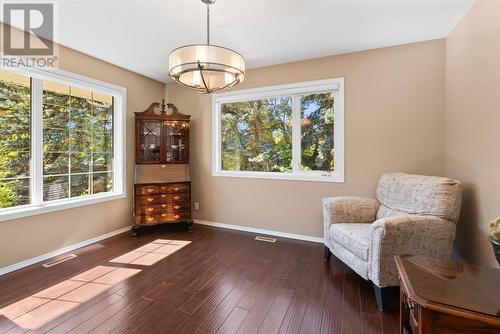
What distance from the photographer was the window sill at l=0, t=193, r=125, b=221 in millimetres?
2432

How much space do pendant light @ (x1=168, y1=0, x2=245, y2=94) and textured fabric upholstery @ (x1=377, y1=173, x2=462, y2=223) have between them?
193 cm

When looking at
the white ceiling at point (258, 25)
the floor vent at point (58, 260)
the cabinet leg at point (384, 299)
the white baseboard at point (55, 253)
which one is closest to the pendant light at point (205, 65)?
the white ceiling at point (258, 25)

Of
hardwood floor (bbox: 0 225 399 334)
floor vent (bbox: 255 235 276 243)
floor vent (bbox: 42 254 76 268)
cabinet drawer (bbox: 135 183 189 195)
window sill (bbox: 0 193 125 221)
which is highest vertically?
cabinet drawer (bbox: 135 183 189 195)

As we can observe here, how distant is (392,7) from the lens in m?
2.16

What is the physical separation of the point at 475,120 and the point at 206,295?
110 inches

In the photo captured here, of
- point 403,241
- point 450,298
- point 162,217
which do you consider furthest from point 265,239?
point 450,298

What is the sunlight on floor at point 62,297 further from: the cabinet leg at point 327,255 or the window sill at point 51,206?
the cabinet leg at point 327,255

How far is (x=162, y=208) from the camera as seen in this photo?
359 cm

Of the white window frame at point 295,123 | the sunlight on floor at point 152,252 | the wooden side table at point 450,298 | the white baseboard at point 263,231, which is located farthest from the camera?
the white baseboard at point 263,231

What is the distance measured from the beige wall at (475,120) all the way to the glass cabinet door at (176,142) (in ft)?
A: 11.4

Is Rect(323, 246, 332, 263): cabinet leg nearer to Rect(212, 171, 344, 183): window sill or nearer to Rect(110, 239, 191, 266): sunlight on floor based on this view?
Rect(212, 171, 344, 183): window sill

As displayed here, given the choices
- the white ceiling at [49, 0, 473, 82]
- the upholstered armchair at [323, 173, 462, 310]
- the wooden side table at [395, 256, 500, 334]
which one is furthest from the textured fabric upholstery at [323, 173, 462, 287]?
the white ceiling at [49, 0, 473, 82]

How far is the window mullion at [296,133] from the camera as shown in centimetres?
340

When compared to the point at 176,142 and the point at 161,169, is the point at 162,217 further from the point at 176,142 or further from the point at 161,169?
the point at 176,142
